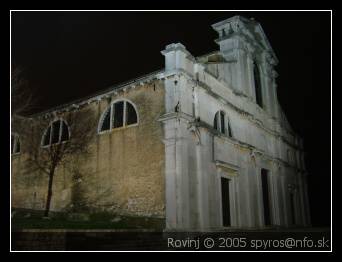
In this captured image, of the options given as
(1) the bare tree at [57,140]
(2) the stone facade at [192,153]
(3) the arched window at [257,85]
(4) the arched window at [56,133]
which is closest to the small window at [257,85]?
(3) the arched window at [257,85]

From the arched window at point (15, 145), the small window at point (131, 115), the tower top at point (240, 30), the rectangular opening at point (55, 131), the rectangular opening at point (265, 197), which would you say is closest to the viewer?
the small window at point (131, 115)

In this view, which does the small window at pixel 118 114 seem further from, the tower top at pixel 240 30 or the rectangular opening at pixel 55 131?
the tower top at pixel 240 30

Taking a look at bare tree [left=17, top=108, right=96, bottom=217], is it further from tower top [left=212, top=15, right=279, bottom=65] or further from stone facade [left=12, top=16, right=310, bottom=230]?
tower top [left=212, top=15, right=279, bottom=65]

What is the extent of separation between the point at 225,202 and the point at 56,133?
10.4 metres

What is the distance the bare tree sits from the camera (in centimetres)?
2105

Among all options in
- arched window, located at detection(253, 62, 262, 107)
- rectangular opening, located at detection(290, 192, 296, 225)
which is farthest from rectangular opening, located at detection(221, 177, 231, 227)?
rectangular opening, located at detection(290, 192, 296, 225)

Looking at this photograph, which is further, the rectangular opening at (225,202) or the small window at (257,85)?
the small window at (257,85)

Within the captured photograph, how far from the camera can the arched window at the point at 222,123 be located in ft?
68.1

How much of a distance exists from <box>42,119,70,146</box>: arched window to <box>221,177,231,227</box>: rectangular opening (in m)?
8.94

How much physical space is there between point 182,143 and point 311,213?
1955 cm

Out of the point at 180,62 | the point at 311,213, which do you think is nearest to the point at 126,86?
the point at 180,62

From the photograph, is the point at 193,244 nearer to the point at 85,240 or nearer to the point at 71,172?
the point at 85,240

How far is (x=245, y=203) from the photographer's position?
21438 millimetres

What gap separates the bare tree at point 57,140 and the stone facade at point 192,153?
0.70 metres
